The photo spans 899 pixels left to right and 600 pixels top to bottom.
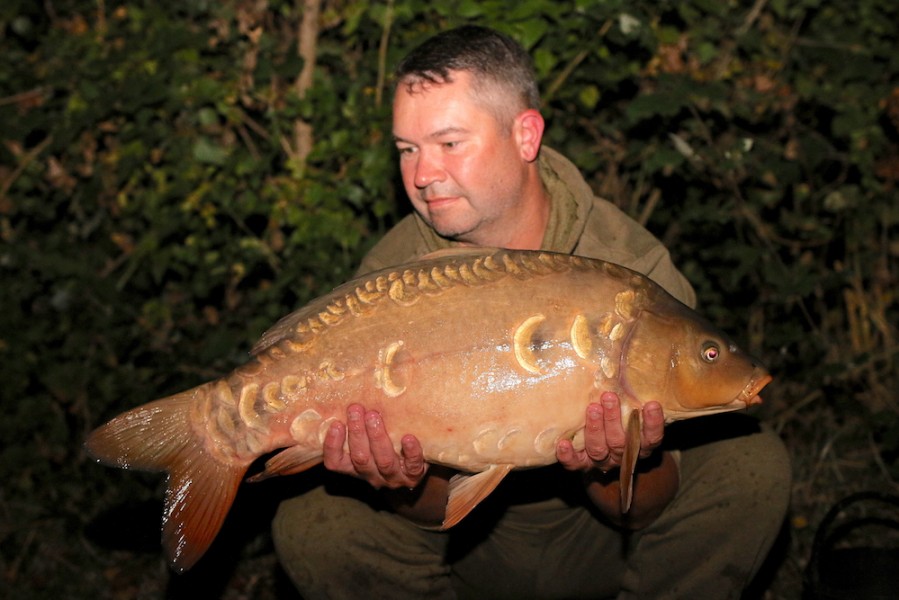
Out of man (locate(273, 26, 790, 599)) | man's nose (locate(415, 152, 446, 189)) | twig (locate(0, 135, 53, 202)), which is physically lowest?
twig (locate(0, 135, 53, 202))

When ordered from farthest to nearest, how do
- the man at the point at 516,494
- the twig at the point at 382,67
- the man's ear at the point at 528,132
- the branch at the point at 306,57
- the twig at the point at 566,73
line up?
the branch at the point at 306,57
the twig at the point at 382,67
the twig at the point at 566,73
the man's ear at the point at 528,132
the man at the point at 516,494

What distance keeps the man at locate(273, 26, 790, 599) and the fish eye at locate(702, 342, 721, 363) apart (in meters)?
0.35

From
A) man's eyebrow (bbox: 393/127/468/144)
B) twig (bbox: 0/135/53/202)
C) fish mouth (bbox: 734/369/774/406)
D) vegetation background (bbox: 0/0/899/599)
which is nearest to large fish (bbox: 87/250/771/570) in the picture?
fish mouth (bbox: 734/369/774/406)

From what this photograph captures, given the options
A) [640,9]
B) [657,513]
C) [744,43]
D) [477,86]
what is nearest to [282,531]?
[657,513]

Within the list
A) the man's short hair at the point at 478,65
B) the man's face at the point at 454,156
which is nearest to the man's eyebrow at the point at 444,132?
the man's face at the point at 454,156

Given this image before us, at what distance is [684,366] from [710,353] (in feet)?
0.18

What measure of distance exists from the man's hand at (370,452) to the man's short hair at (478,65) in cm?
80

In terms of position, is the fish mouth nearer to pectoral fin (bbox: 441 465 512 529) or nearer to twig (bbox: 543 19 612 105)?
pectoral fin (bbox: 441 465 512 529)

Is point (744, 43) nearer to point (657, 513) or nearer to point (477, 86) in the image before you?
point (477, 86)

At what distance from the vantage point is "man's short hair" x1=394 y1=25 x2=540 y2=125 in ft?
7.02

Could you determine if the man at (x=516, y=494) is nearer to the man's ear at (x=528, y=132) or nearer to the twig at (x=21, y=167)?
the man's ear at (x=528, y=132)

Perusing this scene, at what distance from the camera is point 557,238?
2.26 metres

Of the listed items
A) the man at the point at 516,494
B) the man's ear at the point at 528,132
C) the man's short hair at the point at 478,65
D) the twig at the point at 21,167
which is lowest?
the twig at the point at 21,167

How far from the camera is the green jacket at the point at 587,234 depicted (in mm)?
2260
